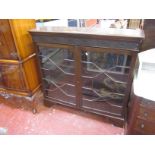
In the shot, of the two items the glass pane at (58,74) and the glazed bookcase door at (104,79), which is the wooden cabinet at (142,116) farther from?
the glass pane at (58,74)

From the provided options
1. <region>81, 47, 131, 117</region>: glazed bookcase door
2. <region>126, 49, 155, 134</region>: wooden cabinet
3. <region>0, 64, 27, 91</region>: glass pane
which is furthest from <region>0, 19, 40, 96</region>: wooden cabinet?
<region>126, 49, 155, 134</region>: wooden cabinet

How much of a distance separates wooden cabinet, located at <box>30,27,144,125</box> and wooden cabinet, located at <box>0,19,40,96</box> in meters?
0.14

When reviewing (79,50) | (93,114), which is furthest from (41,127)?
(79,50)

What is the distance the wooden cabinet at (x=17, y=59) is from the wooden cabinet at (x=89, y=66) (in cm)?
14

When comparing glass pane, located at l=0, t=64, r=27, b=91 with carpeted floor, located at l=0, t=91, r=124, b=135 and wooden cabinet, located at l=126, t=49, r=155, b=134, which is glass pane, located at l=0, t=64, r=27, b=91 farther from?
wooden cabinet, located at l=126, t=49, r=155, b=134

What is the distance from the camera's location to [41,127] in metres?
1.71

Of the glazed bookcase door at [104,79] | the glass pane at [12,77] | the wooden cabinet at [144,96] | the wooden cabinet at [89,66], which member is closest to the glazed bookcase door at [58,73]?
the wooden cabinet at [89,66]

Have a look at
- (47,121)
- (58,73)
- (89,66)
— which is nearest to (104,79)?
(89,66)
